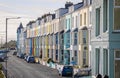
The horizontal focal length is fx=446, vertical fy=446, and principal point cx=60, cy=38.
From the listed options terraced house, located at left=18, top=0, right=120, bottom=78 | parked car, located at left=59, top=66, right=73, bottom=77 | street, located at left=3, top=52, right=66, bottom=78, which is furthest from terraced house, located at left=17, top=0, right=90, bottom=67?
parked car, located at left=59, top=66, right=73, bottom=77

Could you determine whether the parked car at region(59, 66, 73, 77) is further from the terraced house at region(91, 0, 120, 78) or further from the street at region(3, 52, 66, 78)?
the terraced house at region(91, 0, 120, 78)

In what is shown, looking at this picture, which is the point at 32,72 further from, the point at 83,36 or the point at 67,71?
the point at 67,71

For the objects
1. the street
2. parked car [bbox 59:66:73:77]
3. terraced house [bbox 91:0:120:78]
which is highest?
terraced house [bbox 91:0:120:78]

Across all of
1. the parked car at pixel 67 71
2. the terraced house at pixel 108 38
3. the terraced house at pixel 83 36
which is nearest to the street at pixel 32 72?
the parked car at pixel 67 71

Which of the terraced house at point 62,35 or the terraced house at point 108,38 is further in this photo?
the terraced house at point 62,35

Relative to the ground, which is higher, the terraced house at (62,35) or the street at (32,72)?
the terraced house at (62,35)

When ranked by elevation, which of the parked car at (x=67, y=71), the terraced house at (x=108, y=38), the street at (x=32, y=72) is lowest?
the street at (x=32, y=72)

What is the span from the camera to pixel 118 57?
84.7 ft

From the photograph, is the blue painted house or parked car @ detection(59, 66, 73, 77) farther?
the blue painted house

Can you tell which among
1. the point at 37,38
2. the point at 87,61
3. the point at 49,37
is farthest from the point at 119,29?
the point at 37,38

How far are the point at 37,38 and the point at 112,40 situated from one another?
79.7 m

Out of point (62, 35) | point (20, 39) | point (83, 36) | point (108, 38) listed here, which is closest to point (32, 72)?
point (83, 36)

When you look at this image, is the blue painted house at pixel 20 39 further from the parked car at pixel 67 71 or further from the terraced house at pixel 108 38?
the terraced house at pixel 108 38

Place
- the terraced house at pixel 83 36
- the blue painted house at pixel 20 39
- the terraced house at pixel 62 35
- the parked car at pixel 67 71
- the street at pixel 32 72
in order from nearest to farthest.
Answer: the terraced house at pixel 83 36
the parked car at pixel 67 71
the street at pixel 32 72
the terraced house at pixel 62 35
the blue painted house at pixel 20 39
